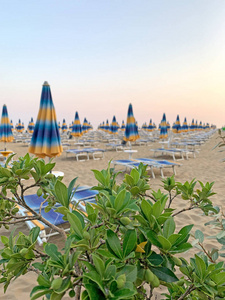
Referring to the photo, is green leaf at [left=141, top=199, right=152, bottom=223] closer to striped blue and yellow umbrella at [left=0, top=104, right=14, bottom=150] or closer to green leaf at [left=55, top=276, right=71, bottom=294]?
green leaf at [left=55, top=276, right=71, bottom=294]

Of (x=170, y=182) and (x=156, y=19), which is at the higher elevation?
(x=156, y=19)

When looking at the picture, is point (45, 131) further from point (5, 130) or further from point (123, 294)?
point (5, 130)

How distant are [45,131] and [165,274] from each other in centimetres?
381

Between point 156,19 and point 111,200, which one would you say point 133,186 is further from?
point 156,19

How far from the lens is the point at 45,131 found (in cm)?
404

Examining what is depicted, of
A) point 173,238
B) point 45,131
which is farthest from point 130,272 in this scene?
point 45,131

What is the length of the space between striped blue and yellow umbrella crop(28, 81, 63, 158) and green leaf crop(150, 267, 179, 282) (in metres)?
3.65

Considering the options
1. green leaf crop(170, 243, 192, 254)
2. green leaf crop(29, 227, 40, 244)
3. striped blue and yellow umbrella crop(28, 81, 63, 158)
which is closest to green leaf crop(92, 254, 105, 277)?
green leaf crop(170, 243, 192, 254)

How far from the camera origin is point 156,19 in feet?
38.9

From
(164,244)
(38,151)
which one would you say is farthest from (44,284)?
(38,151)

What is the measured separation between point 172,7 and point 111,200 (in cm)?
1220

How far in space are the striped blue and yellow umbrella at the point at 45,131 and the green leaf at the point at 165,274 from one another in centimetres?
365

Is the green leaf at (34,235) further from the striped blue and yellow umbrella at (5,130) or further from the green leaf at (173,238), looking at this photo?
the striped blue and yellow umbrella at (5,130)

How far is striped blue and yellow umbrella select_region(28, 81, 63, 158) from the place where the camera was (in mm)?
4004
